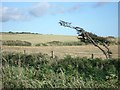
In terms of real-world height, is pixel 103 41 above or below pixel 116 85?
above

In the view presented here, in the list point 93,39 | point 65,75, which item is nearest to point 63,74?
point 65,75

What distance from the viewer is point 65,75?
11.4m

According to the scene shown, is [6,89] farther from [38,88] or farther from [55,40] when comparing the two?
[55,40]

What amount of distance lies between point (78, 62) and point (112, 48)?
520cm

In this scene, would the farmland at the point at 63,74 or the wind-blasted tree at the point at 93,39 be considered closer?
the farmland at the point at 63,74

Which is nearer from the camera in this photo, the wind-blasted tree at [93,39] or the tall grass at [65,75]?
the tall grass at [65,75]

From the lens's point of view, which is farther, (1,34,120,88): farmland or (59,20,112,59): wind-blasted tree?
(59,20,112,59): wind-blasted tree

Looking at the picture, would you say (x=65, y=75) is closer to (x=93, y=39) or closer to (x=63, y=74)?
(x=63, y=74)

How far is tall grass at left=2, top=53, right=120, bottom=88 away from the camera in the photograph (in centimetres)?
1041

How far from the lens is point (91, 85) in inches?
408

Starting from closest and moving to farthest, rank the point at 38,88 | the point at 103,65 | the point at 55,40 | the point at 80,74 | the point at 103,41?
the point at 38,88 < the point at 80,74 < the point at 103,65 < the point at 103,41 < the point at 55,40

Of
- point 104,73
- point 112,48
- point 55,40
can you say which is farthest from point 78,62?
point 55,40

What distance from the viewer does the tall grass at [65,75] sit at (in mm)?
10414

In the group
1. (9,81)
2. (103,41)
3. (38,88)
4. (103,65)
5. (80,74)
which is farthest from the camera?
(103,41)
